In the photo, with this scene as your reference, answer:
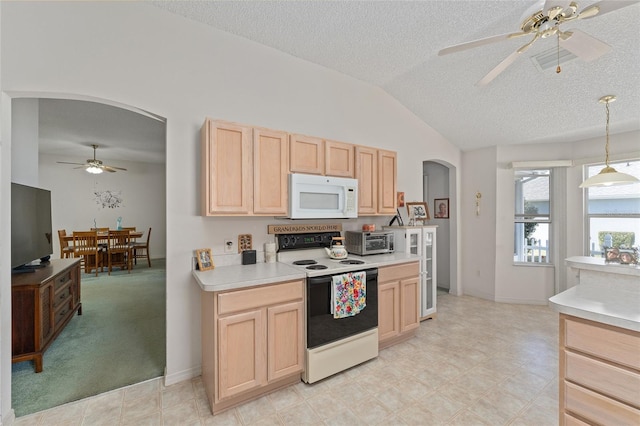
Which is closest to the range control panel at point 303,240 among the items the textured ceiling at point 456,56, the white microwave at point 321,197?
the white microwave at point 321,197

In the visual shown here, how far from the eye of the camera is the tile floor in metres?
1.93

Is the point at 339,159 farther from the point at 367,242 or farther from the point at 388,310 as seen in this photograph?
the point at 388,310

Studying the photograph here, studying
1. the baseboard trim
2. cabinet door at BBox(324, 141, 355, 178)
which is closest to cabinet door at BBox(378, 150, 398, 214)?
cabinet door at BBox(324, 141, 355, 178)

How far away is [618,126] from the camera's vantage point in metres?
3.65

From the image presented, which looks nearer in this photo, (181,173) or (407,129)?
(181,173)

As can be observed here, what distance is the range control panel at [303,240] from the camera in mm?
2885

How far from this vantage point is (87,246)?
5824mm

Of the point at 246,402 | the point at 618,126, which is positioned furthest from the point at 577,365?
the point at 618,126

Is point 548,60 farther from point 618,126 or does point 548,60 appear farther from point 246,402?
point 246,402

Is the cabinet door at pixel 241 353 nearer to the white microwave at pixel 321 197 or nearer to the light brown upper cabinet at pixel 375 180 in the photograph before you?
the white microwave at pixel 321 197

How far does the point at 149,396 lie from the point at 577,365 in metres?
2.87

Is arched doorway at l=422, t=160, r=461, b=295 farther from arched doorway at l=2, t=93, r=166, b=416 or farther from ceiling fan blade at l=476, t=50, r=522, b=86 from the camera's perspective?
arched doorway at l=2, t=93, r=166, b=416

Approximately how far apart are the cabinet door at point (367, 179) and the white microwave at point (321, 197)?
169 mm

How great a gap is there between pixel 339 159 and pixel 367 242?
99 centimetres
